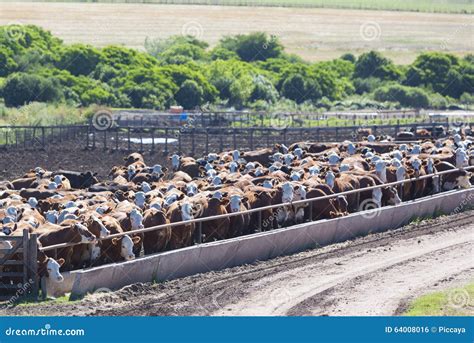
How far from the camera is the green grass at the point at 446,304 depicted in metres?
17.3

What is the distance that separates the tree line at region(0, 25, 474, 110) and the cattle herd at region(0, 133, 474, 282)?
38.1m

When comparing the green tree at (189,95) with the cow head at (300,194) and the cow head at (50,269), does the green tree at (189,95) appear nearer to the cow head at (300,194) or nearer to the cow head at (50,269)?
the cow head at (300,194)

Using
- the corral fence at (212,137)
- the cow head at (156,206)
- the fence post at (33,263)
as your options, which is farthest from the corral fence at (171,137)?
the fence post at (33,263)

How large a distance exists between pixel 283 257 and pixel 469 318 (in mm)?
6855

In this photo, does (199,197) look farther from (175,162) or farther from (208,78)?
(208,78)

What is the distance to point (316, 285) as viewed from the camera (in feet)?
65.5

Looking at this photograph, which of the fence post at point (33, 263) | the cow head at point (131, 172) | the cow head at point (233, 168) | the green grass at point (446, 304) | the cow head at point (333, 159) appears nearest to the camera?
the green grass at point (446, 304)

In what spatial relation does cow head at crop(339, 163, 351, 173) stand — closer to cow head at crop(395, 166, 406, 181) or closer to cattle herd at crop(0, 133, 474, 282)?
cattle herd at crop(0, 133, 474, 282)

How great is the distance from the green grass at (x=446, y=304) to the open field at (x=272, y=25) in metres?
97.0

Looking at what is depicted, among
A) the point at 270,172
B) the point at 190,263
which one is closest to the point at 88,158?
the point at 270,172

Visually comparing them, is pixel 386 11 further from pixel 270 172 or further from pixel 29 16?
pixel 270 172

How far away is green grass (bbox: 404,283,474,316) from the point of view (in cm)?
1733

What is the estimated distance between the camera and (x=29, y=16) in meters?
123

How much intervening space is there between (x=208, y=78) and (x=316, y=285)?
6916 centimetres
